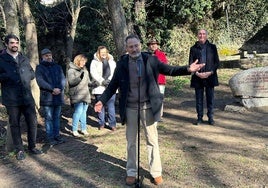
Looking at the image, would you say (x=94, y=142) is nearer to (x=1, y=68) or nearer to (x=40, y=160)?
(x=40, y=160)

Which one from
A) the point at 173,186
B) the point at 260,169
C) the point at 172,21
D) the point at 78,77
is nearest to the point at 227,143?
the point at 260,169

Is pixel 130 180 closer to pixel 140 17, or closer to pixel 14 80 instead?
pixel 14 80

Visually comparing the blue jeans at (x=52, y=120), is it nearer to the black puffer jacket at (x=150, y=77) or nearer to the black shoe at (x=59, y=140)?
the black shoe at (x=59, y=140)

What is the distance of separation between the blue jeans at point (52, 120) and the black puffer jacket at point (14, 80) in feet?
2.48

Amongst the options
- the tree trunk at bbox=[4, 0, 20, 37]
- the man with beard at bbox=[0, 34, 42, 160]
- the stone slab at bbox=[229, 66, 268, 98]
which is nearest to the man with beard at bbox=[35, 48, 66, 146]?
the man with beard at bbox=[0, 34, 42, 160]

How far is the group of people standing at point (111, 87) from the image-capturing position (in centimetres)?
478

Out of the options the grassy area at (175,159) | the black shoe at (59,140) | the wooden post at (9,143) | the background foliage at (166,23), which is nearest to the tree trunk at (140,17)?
the background foliage at (166,23)

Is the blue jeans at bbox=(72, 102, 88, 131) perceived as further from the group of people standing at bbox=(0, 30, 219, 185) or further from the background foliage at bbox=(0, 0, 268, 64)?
the background foliage at bbox=(0, 0, 268, 64)

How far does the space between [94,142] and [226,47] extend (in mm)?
16599

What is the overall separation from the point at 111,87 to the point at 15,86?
2044mm

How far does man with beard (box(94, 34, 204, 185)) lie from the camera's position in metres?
4.75

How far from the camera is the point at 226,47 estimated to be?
2211 cm

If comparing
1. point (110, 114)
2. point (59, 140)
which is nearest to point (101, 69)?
point (110, 114)

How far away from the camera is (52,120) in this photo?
23.6 feet
